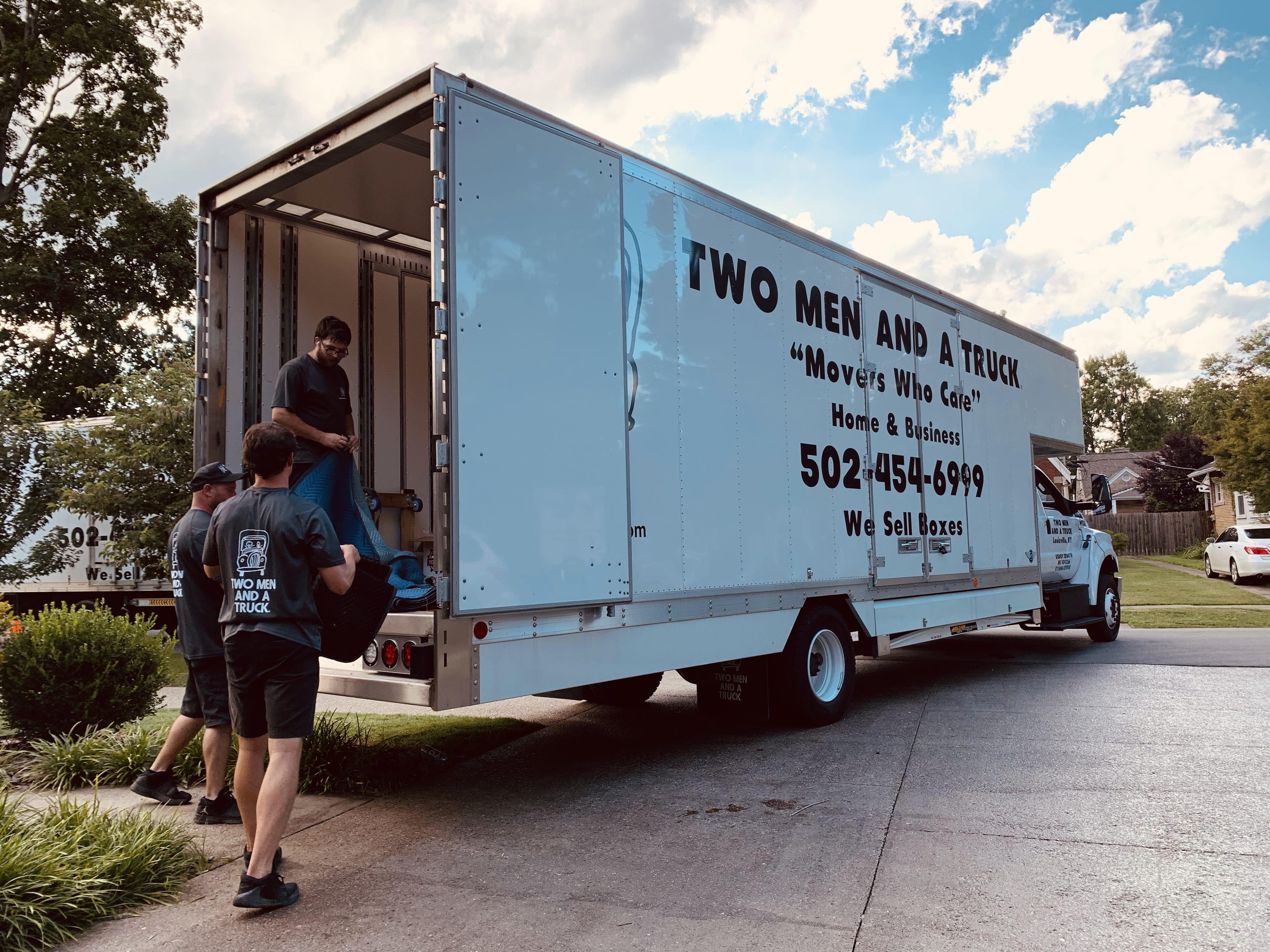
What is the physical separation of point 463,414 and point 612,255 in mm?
1497

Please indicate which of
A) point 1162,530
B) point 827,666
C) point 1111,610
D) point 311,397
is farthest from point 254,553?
point 1162,530

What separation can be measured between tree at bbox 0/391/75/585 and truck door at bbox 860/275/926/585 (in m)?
8.89

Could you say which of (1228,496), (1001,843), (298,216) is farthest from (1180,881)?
(1228,496)

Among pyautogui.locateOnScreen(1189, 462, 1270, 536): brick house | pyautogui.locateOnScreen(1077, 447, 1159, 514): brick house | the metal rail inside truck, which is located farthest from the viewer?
pyautogui.locateOnScreen(1077, 447, 1159, 514): brick house

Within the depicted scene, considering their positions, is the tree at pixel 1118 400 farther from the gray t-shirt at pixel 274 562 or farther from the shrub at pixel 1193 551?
the gray t-shirt at pixel 274 562

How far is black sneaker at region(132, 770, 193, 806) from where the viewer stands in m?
4.92

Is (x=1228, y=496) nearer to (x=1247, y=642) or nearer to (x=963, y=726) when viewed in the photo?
(x=1247, y=642)

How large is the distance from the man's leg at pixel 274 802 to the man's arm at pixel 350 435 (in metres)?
1.89

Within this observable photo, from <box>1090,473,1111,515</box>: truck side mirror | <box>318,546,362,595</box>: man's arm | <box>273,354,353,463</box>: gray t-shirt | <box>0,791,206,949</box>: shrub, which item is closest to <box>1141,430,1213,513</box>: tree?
<box>1090,473,1111,515</box>: truck side mirror

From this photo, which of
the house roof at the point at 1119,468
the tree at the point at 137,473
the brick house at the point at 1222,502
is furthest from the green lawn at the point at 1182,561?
the tree at the point at 137,473

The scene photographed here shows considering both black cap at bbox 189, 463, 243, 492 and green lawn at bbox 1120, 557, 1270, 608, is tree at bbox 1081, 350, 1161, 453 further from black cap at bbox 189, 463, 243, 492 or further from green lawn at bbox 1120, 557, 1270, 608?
black cap at bbox 189, 463, 243, 492

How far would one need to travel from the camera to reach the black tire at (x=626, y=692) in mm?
7516

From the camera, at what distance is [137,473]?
40.1ft

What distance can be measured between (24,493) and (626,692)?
8003mm
